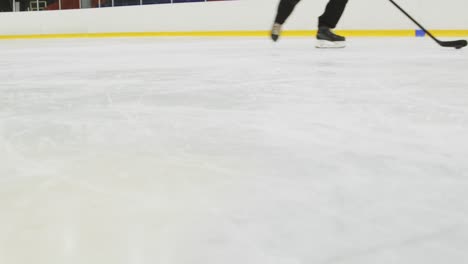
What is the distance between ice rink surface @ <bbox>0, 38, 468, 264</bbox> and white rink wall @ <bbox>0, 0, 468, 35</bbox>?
4.28 m

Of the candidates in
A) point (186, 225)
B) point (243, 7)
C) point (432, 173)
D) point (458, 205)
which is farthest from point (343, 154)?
point (243, 7)

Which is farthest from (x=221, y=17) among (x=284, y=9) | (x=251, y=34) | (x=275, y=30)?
(x=284, y=9)

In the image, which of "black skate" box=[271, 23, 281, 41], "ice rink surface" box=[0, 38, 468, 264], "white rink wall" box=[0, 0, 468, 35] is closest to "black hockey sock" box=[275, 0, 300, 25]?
"black skate" box=[271, 23, 281, 41]

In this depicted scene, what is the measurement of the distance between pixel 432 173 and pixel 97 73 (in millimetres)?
1984

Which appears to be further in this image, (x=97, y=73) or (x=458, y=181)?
(x=97, y=73)

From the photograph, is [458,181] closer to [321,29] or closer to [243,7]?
[321,29]

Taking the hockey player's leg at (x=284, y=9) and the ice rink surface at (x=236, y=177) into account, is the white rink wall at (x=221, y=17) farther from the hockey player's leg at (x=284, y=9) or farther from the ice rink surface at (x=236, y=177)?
the ice rink surface at (x=236, y=177)

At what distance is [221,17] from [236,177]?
6.79m

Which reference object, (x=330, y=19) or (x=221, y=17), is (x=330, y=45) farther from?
(x=221, y=17)

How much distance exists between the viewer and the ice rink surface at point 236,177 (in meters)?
0.54

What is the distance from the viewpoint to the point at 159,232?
582 mm

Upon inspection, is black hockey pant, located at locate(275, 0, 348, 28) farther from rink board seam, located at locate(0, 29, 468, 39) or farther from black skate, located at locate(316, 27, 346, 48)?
rink board seam, located at locate(0, 29, 468, 39)

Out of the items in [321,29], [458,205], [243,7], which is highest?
[458,205]

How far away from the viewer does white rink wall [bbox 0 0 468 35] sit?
5723mm
